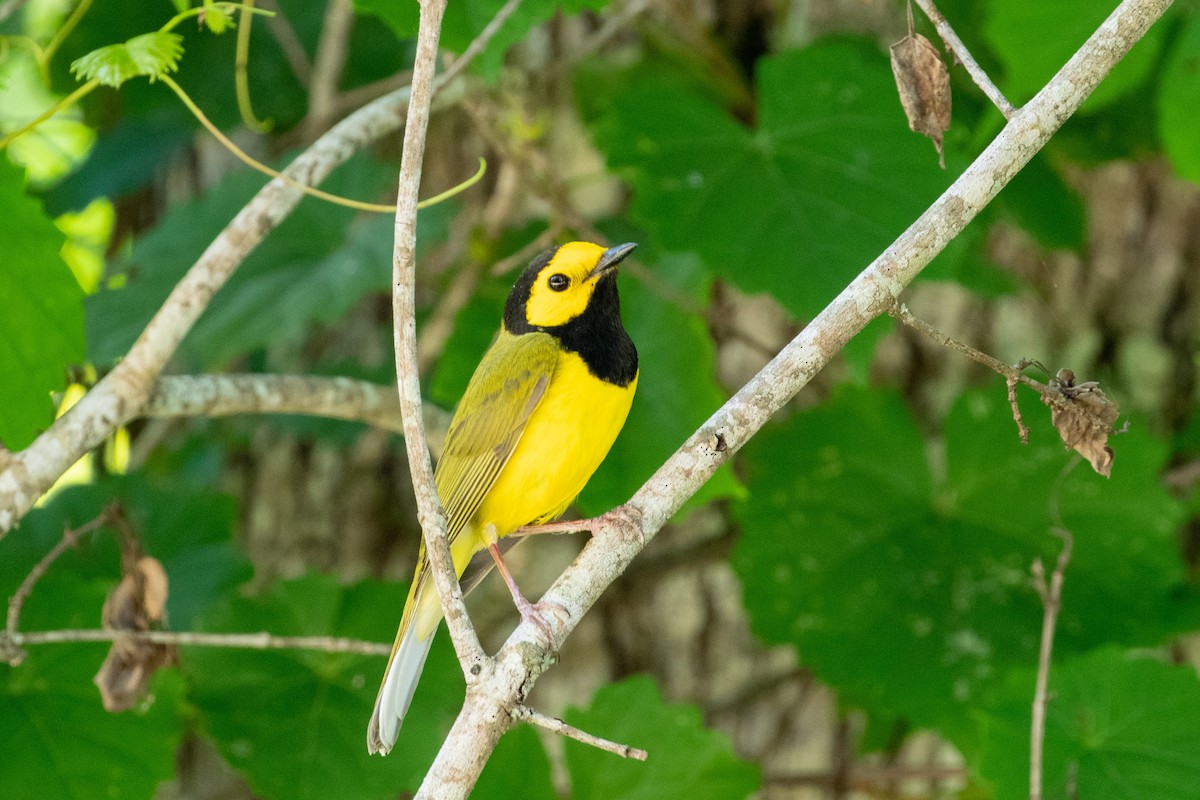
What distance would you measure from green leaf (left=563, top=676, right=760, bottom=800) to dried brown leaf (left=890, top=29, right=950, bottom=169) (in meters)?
1.77

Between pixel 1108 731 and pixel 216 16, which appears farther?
pixel 1108 731

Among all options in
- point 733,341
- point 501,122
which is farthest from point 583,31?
point 733,341

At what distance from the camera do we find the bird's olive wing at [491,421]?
9.97ft

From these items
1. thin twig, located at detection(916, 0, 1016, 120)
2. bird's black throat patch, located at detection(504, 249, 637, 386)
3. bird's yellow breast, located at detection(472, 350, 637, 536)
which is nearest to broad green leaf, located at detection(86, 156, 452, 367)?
bird's black throat patch, located at detection(504, 249, 637, 386)

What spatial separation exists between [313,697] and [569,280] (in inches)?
56.3

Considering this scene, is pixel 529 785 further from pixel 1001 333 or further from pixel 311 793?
pixel 1001 333

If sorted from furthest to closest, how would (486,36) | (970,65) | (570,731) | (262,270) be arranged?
(262,270)
(486,36)
(970,65)
(570,731)

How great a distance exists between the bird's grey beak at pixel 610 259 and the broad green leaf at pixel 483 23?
1.73 feet

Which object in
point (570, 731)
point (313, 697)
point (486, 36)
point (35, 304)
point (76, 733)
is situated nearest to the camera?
point (570, 731)

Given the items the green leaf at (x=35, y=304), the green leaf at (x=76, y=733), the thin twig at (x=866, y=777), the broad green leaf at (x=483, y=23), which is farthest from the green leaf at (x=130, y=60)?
the thin twig at (x=866, y=777)

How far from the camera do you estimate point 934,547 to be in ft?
13.6

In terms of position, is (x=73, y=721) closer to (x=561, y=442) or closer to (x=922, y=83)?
(x=561, y=442)

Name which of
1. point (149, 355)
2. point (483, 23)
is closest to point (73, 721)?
point (149, 355)

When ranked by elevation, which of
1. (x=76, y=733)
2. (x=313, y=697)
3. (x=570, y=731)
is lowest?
(x=570, y=731)
